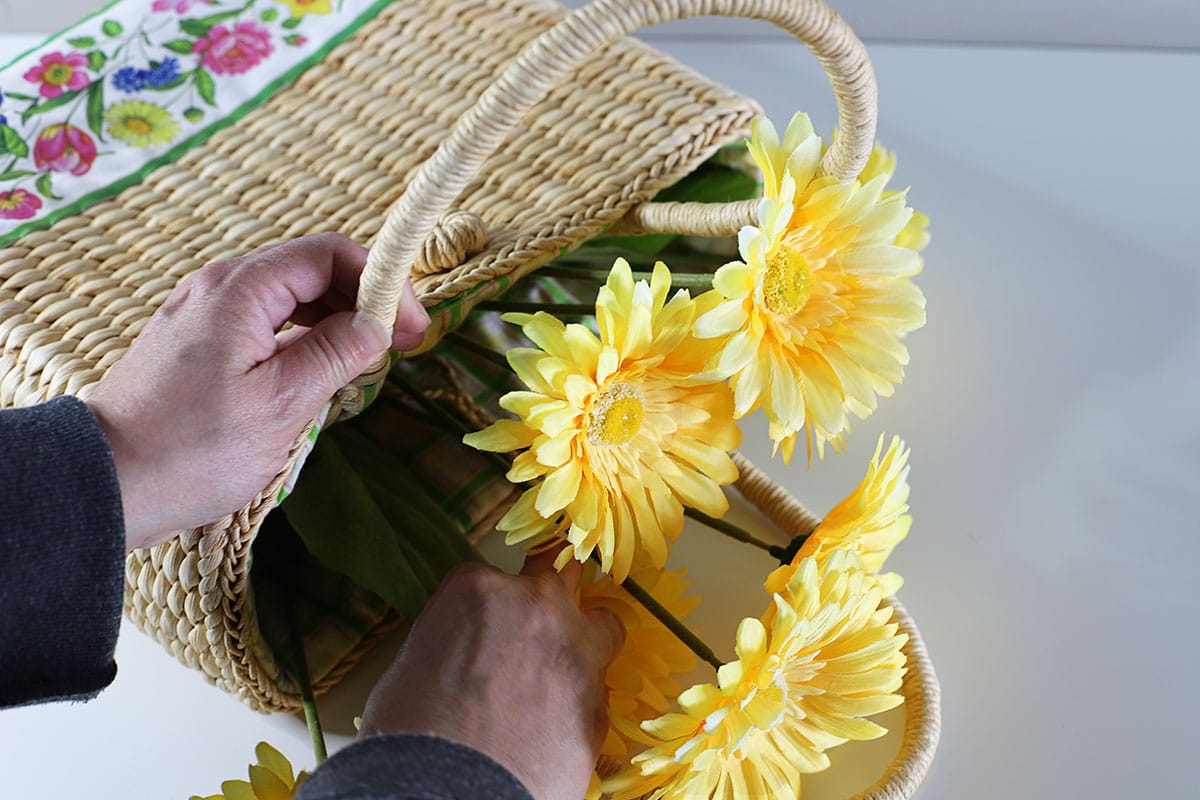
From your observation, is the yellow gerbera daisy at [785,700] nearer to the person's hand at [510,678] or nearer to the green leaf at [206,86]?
the person's hand at [510,678]

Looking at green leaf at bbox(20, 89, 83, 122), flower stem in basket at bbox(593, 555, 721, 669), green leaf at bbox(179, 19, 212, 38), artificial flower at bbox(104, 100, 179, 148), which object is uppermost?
green leaf at bbox(179, 19, 212, 38)

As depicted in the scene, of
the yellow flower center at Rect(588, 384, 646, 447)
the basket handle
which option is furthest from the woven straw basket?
the yellow flower center at Rect(588, 384, 646, 447)

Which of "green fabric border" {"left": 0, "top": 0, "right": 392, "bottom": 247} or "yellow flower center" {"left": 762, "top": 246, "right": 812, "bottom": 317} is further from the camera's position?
"green fabric border" {"left": 0, "top": 0, "right": 392, "bottom": 247}

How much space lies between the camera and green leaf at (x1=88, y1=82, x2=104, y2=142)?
2.26ft

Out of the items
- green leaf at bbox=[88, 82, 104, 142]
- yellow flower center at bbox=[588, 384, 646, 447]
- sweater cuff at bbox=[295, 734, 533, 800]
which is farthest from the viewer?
green leaf at bbox=[88, 82, 104, 142]

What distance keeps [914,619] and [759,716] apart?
23 centimetres

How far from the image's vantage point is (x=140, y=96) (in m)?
0.71

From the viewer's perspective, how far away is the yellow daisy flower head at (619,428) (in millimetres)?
453

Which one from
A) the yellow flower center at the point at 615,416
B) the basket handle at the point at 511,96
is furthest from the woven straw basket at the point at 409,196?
the yellow flower center at the point at 615,416

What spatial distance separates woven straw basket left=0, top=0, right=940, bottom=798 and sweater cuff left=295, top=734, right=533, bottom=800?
13 cm

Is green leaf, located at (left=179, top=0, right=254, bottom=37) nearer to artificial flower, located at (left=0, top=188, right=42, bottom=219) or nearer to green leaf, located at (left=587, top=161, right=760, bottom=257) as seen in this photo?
artificial flower, located at (left=0, top=188, right=42, bottom=219)

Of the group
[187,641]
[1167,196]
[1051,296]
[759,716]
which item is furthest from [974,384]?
[187,641]

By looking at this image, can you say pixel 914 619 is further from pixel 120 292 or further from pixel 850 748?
pixel 120 292

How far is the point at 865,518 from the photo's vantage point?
0.51 meters
